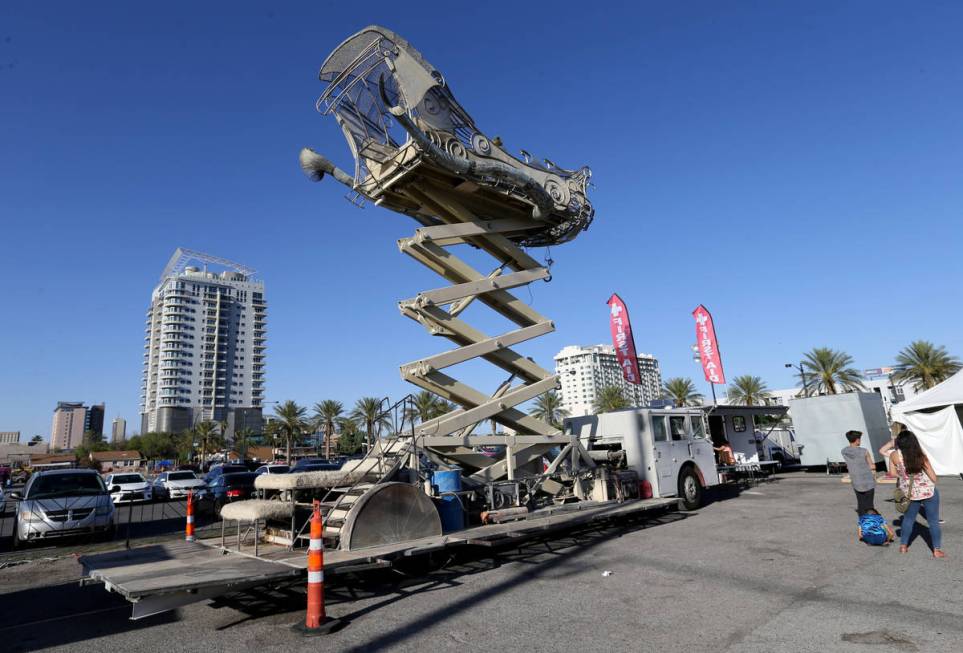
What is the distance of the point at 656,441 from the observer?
43.7 ft

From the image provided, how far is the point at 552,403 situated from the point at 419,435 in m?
52.3

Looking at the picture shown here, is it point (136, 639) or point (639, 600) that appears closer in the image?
point (136, 639)

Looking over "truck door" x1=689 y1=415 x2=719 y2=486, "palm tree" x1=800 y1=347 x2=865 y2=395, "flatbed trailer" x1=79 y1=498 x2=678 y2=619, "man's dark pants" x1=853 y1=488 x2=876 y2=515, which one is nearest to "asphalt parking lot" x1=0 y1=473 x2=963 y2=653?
"flatbed trailer" x1=79 y1=498 x2=678 y2=619

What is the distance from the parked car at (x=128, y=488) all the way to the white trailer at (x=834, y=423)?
30204 mm

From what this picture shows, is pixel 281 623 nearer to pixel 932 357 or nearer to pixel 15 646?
pixel 15 646

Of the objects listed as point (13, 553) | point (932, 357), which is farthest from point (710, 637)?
point (932, 357)

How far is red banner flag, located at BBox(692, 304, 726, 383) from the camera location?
30359mm

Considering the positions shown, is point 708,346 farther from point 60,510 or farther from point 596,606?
point 60,510

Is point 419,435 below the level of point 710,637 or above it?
above

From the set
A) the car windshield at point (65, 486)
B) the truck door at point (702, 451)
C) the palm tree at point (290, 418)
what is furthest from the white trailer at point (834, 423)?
the palm tree at point (290, 418)

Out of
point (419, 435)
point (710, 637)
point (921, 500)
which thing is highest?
point (419, 435)

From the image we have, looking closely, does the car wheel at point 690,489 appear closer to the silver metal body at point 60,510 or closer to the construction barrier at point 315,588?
the construction barrier at point 315,588

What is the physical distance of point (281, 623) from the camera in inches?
240

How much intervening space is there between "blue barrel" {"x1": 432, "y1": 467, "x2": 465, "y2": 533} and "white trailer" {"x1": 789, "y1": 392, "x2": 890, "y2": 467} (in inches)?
845
